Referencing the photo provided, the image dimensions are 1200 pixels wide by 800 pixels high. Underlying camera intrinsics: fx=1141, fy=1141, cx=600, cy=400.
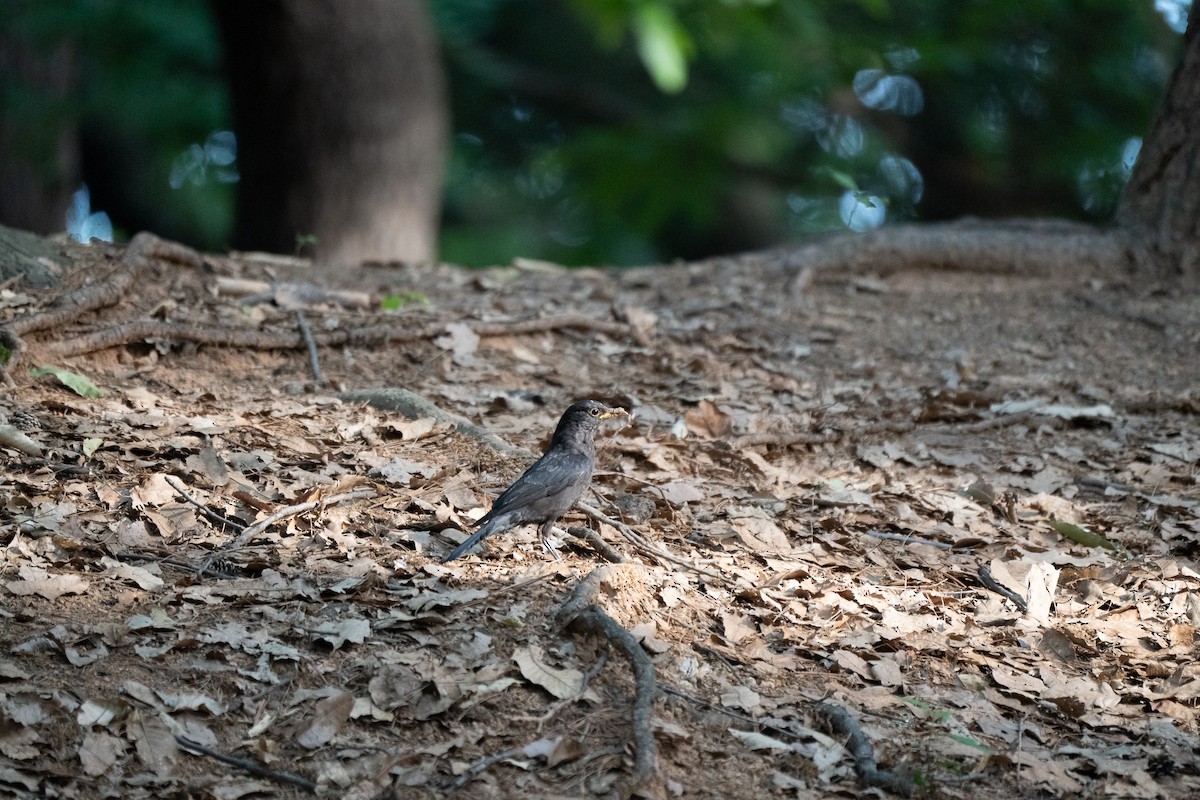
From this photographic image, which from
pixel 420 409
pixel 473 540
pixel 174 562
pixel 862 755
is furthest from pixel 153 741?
pixel 420 409

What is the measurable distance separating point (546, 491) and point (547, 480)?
0.05 m

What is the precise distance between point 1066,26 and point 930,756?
11254 mm

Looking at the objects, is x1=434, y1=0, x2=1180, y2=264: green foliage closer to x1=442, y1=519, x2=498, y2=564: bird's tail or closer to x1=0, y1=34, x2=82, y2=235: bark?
x1=0, y1=34, x2=82, y2=235: bark

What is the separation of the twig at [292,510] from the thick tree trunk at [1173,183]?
5.56 meters

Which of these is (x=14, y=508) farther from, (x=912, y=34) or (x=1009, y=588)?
(x=912, y=34)

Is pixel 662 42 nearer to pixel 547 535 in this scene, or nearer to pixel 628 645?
pixel 547 535

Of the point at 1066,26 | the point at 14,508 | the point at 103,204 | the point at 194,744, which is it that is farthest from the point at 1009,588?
the point at 103,204

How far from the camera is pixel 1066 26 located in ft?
40.6

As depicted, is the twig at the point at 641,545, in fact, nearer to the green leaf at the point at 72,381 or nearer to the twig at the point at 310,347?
the twig at the point at 310,347

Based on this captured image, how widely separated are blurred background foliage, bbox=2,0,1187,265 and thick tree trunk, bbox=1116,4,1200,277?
2424 mm

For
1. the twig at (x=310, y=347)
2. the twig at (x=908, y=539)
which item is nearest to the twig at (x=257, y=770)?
the twig at (x=908, y=539)

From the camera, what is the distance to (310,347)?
5500 millimetres

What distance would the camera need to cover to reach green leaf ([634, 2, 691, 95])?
6.12 meters

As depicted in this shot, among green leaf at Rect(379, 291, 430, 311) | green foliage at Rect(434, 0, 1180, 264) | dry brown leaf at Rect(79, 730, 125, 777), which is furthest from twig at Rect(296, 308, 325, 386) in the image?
green foliage at Rect(434, 0, 1180, 264)
